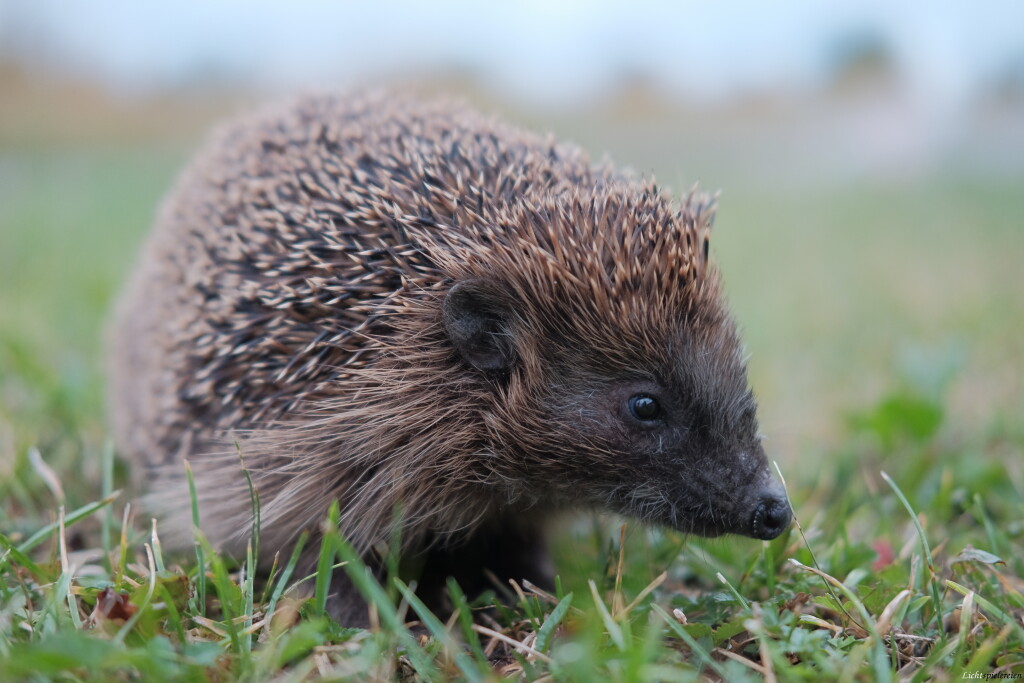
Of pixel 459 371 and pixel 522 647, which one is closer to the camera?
pixel 522 647

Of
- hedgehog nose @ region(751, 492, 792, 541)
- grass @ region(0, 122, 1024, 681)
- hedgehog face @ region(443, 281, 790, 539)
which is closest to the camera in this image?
grass @ region(0, 122, 1024, 681)

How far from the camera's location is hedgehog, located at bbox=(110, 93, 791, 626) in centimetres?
360

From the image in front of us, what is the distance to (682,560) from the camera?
4195 millimetres

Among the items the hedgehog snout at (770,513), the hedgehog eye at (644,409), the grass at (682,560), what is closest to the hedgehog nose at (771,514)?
the hedgehog snout at (770,513)

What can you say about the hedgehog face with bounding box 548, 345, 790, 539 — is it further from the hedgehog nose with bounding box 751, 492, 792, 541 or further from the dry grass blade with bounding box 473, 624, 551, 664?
the dry grass blade with bounding box 473, 624, 551, 664

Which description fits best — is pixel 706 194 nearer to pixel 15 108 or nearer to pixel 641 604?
pixel 641 604

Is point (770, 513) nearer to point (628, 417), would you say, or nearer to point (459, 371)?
point (628, 417)

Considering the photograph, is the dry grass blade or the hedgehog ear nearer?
the dry grass blade

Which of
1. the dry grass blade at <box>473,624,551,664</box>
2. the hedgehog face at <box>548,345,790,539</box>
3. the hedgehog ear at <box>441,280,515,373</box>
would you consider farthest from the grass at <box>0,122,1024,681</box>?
the hedgehog ear at <box>441,280,515,373</box>

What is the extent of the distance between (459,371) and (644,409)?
0.79 meters

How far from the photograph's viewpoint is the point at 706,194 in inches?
172

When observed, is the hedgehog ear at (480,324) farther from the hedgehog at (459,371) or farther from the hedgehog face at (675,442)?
the hedgehog face at (675,442)

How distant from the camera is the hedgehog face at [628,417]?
11.7 feet

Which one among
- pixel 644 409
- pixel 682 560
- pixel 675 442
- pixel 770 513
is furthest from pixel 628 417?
pixel 682 560
